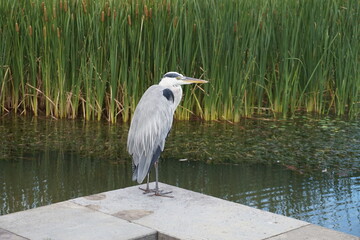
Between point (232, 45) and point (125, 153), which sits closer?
point (125, 153)

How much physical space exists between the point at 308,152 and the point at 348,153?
333 millimetres

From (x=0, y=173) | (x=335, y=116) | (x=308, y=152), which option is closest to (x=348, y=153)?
(x=308, y=152)

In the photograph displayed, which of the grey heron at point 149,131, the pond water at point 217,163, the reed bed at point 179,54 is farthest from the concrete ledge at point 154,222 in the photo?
the reed bed at point 179,54

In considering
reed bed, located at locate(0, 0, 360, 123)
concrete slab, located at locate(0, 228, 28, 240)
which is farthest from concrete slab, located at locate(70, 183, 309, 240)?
reed bed, located at locate(0, 0, 360, 123)

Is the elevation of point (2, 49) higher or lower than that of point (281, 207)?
higher

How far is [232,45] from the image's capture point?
7.05m

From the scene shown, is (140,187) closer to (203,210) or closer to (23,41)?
(203,210)

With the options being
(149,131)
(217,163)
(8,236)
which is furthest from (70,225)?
(217,163)

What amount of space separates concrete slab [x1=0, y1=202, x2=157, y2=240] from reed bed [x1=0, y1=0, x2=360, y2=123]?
3.05m

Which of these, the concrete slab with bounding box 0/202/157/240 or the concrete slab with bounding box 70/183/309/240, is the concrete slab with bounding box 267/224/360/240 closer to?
the concrete slab with bounding box 70/183/309/240

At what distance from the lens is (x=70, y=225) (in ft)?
12.2

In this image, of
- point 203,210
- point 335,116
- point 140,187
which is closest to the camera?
point 203,210

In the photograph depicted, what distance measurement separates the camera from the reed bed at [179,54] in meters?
6.86

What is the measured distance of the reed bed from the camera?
6859 mm
